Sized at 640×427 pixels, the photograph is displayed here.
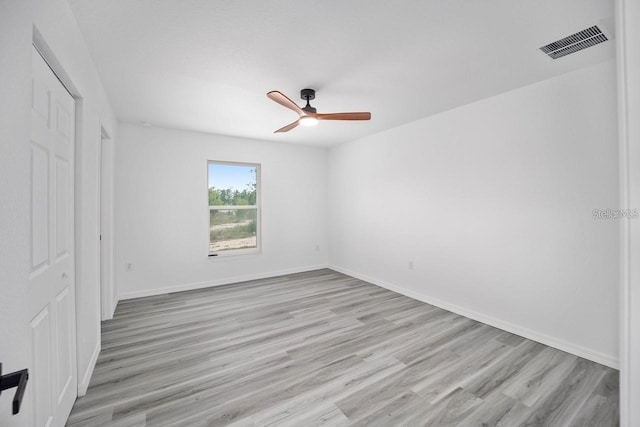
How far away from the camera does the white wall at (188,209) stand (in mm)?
4023

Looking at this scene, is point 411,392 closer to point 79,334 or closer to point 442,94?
point 79,334

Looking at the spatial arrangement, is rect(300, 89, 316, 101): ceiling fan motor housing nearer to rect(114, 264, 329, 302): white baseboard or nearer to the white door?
the white door

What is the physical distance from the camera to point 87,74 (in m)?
2.06

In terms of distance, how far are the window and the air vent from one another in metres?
4.26

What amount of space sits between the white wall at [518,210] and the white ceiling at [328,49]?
1.19 ft

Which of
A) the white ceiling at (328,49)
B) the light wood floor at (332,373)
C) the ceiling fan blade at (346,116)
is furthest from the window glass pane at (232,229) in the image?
the ceiling fan blade at (346,116)

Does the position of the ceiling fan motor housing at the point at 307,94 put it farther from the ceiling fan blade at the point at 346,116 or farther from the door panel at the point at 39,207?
the door panel at the point at 39,207

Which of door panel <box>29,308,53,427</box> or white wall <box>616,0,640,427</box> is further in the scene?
door panel <box>29,308,53,427</box>

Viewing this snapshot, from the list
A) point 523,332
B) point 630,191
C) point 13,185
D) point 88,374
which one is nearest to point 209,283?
point 88,374

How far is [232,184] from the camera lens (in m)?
4.95

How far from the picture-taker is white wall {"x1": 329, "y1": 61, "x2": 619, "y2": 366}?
2.37m

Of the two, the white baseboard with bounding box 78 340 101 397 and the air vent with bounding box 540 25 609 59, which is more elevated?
the air vent with bounding box 540 25 609 59

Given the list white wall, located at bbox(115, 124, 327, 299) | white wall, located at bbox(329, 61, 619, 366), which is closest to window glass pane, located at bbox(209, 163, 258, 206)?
white wall, located at bbox(115, 124, 327, 299)

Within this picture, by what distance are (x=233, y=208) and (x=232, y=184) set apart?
44 cm
